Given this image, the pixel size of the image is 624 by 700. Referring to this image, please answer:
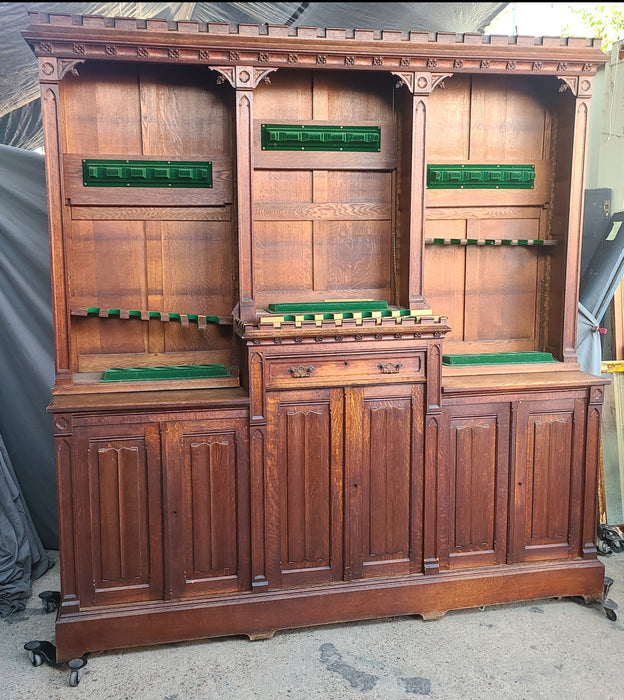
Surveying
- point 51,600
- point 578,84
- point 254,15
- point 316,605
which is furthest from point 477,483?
point 254,15

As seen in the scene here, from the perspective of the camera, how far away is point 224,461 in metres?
3.05

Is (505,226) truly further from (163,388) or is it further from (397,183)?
(163,388)

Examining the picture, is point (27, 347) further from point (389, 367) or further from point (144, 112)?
point (389, 367)

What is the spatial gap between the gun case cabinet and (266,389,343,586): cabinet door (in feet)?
0.03

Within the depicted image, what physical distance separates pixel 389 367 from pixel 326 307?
1.52ft

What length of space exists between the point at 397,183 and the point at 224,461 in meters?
1.70

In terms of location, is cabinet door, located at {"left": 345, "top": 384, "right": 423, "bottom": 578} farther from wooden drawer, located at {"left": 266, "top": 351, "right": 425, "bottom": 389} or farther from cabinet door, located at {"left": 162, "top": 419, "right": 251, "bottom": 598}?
cabinet door, located at {"left": 162, "top": 419, "right": 251, "bottom": 598}

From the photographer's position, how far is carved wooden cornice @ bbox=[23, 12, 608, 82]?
9.45 feet

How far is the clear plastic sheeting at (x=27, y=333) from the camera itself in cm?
377

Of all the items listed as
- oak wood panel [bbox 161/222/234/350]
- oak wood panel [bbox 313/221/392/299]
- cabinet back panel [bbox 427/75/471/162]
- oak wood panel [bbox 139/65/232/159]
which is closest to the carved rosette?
oak wood panel [bbox 139/65/232/159]

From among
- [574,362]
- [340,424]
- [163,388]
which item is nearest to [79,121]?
[163,388]

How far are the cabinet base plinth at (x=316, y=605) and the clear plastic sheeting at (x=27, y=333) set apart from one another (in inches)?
48.1

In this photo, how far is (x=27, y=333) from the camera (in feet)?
12.6

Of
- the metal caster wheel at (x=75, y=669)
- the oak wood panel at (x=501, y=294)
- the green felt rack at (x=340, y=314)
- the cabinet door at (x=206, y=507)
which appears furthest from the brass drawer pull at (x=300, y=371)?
the metal caster wheel at (x=75, y=669)
